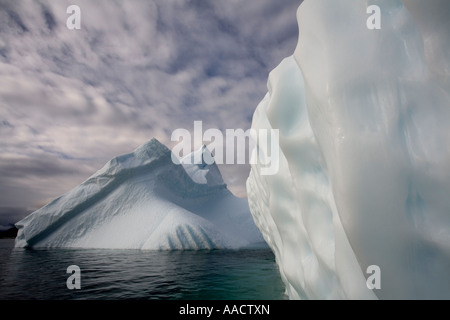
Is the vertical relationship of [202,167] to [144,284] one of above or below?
above

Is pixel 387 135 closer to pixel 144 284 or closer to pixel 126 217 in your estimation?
pixel 144 284

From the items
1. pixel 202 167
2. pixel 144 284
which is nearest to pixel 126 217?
pixel 144 284

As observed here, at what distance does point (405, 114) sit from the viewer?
144 cm

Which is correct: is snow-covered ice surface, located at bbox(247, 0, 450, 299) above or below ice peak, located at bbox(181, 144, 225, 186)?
below

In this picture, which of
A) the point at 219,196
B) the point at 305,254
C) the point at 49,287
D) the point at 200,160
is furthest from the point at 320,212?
the point at 200,160

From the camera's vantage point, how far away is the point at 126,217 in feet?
49.9

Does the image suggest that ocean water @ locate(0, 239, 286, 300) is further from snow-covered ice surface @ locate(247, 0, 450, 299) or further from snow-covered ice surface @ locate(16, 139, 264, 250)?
snow-covered ice surface @ locate(16, 139, 264, 250)

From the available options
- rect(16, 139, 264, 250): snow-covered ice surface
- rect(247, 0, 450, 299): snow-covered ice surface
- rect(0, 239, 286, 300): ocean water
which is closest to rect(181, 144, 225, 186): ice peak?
rect(16, 139, 264, 250): snow-covered ice surface

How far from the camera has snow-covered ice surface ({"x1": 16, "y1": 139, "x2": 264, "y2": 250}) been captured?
1362cm

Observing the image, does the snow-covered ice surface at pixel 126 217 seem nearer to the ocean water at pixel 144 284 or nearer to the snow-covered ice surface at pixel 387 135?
the ocean water at pixel 144 284

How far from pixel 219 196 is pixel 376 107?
2270cm

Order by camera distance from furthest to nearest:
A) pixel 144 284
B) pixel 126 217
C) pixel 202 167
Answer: pixel 202 167 < pixel 126 217 < pixel 144 284

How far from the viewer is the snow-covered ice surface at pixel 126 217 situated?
1362 centimetres

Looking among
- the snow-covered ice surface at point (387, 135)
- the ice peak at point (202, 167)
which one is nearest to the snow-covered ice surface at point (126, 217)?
the ice peak at point (202, 167)
